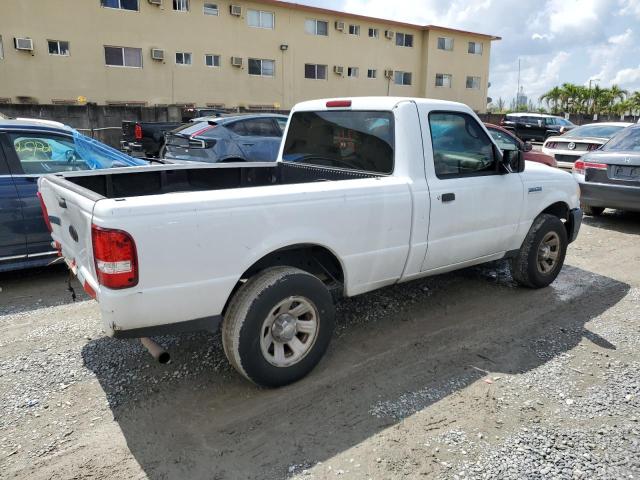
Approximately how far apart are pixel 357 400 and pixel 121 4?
25405 mm

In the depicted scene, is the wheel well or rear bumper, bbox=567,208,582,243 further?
rear bumper, bbox=567,208,582,243

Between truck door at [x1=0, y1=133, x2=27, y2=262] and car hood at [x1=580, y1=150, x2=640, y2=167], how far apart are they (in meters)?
8.30

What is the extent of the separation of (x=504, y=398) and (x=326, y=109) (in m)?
2.83

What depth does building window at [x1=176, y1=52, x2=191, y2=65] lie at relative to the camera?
2558 centimetres

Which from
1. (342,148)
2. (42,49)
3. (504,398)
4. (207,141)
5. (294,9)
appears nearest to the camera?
(504,398)

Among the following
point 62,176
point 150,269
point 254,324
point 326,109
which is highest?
point 326,109

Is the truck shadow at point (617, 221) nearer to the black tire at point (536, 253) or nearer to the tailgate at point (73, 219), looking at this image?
the black tire at point (536, 253)

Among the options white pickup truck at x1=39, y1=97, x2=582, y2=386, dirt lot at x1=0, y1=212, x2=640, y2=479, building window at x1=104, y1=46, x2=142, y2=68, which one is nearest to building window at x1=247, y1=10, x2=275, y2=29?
building window at x1=104, y1=46, x2=142, y2=68

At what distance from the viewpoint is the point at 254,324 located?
10.5 ft

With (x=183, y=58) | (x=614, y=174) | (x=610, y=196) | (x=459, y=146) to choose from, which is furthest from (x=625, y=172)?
(x=183, y=58)

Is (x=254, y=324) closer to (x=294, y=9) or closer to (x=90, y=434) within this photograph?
(x=90, y=434)

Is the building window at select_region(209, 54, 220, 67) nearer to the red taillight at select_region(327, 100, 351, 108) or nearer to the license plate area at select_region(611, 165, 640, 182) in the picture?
the license plate area at select_region(611, 165, 640, 182)

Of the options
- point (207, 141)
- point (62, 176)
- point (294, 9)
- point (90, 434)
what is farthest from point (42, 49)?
point (90, 434)

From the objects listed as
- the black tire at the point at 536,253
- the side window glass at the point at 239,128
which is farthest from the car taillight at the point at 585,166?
the side window glass at the point at 239,128
